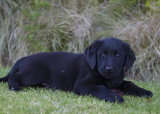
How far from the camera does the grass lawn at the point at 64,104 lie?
3038 mm

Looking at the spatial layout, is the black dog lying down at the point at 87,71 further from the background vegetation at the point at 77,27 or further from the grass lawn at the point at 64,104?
the background vegetation at the point at 77,27

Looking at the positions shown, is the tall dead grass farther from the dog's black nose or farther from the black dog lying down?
the dog's black nose

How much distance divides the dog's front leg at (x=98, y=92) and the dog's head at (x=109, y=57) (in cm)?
22

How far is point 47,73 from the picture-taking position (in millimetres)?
4352

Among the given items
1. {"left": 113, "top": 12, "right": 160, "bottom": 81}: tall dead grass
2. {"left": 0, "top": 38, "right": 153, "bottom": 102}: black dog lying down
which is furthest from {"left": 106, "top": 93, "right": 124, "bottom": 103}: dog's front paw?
{"left": 113, "top": 12, "right": 160, "bottom": 81}: tall dead grass

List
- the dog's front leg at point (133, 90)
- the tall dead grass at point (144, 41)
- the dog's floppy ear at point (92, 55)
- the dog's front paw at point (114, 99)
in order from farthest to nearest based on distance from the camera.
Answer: the tall dead grass at point (144, 41) < the dog's front leg at point (133, 90) < the dog's floppy ear at point (92, 55) < the dog's front paw at point (114, 99)

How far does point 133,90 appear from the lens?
4.09 meters

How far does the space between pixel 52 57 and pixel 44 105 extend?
1428 mm

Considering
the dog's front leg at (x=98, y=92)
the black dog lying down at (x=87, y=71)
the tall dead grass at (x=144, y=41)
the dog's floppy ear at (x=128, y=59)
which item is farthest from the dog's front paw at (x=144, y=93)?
the tall dead grass at (x=144, y=41)

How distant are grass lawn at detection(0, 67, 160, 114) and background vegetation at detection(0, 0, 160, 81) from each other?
2.29 metres

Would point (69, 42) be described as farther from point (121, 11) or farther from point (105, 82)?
point (105, 82)

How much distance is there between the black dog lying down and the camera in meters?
3.75

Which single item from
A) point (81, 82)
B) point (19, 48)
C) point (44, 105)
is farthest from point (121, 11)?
point (44, 105)

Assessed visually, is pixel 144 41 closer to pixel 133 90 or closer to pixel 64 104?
pixel 133 90
